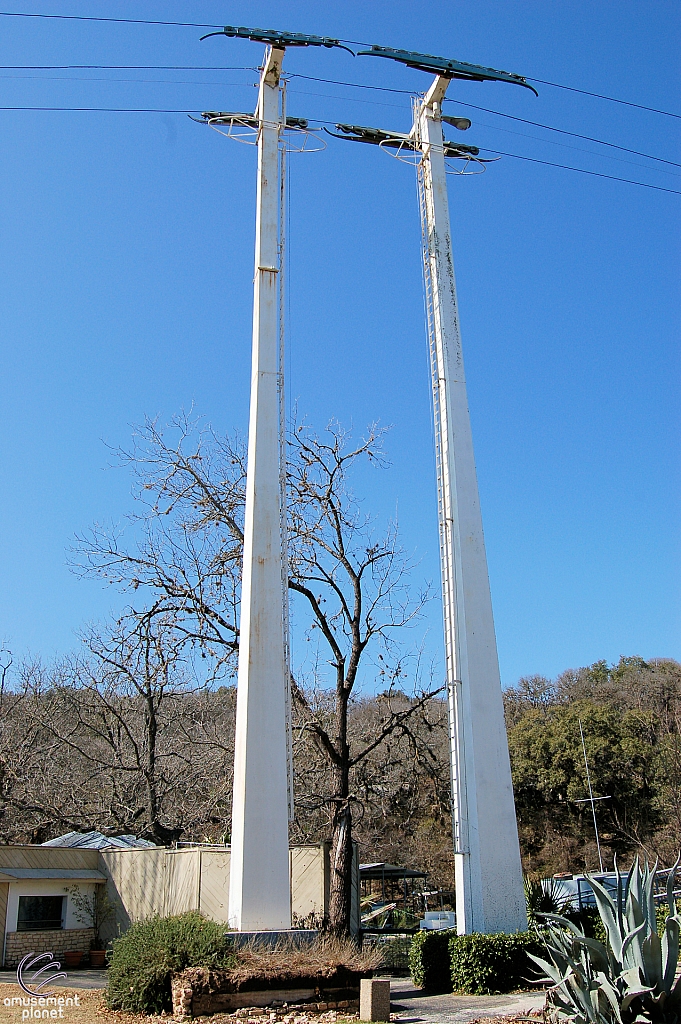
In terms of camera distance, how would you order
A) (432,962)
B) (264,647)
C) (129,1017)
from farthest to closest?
(264,647)
(432,962)
(129,1017)

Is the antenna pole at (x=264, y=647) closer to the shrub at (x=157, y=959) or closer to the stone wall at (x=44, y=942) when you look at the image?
the shrub at (x=157, y=959)

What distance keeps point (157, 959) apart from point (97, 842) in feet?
52.6

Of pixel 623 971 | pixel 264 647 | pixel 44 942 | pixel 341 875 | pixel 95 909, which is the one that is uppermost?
pixel 264 647

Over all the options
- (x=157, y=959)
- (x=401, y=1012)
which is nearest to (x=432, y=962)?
(x=401, y=1012)

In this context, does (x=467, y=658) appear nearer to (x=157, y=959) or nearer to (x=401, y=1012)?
(x=401, y=1012)

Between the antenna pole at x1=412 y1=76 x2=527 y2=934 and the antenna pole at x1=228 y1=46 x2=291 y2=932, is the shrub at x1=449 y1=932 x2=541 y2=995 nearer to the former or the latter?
the antenna pole at x1=412 y1=76 x2=527 y2=934

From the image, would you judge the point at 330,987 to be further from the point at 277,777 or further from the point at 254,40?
the point at 254,40

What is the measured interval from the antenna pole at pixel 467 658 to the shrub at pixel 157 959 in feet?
16.7

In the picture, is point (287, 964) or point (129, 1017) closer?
point (129, 1017)

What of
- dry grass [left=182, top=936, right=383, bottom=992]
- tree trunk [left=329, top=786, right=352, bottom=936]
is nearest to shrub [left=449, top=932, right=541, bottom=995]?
dry grass [left=182, top=936, right=383, bottom=992]

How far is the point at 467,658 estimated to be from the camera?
16312 mm

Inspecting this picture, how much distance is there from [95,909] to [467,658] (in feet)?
48.8

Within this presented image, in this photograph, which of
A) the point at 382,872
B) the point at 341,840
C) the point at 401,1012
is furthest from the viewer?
the point at 382,872

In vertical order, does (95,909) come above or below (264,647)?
below
